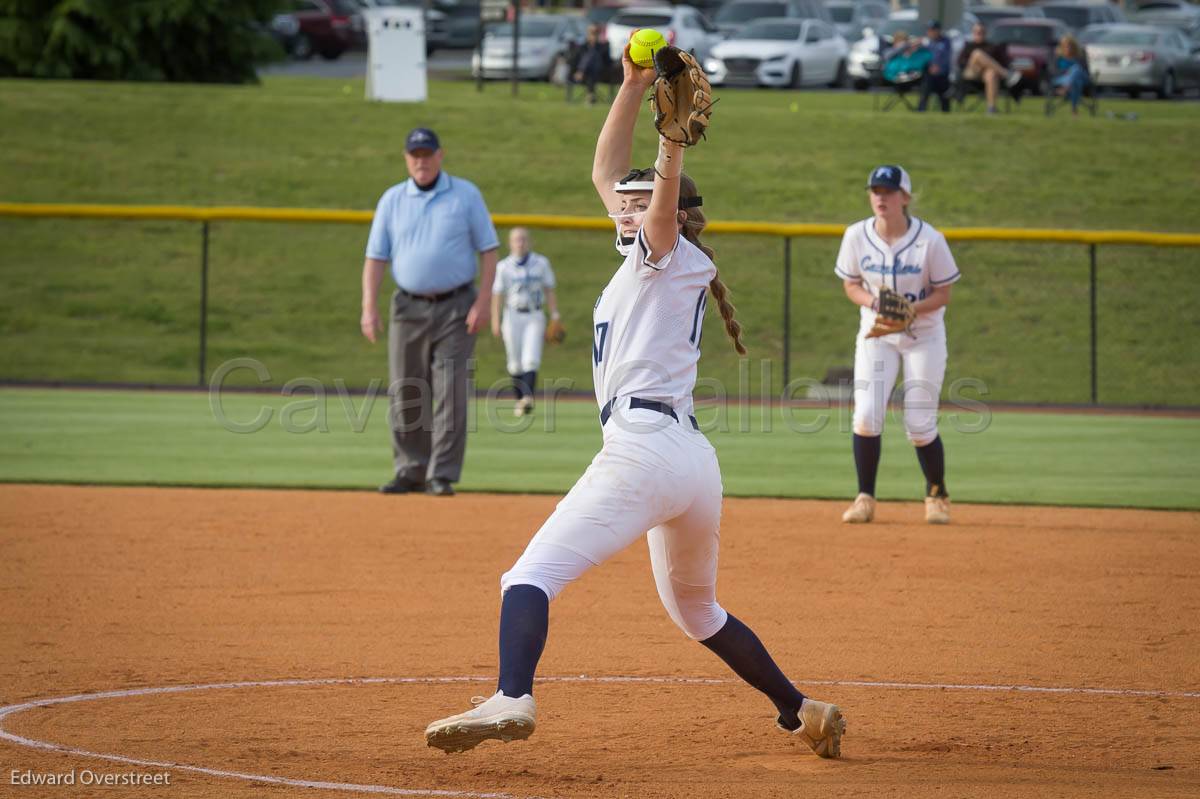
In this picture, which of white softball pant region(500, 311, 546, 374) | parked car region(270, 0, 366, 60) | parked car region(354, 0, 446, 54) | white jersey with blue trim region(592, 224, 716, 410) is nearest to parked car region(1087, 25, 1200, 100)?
parked car region(354, 0, 446, 54)

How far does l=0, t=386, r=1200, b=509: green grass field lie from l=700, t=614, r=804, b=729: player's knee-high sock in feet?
20.7

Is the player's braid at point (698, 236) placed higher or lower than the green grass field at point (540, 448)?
higher

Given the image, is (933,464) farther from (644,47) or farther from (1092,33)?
(1092,33)

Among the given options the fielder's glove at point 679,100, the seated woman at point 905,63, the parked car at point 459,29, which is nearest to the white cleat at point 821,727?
the fielder's glove at point 679,100

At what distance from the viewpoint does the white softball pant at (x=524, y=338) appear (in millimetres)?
16797

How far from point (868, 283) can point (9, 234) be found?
17.7 m

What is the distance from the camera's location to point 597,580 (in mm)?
8422

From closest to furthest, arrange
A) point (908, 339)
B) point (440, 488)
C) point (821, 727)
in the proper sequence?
point (821, 727)
point (908, 339)
point (440, 488)

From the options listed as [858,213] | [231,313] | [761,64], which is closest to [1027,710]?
[231,313]

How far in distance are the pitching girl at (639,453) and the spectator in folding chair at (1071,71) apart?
27.0 m

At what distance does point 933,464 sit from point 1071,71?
22.5 m

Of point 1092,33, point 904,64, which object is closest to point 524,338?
point 904,64

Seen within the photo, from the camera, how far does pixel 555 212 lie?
25266mm

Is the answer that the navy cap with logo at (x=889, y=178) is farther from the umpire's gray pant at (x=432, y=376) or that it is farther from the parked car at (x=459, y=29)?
the parked car at (x=459, y=29)
